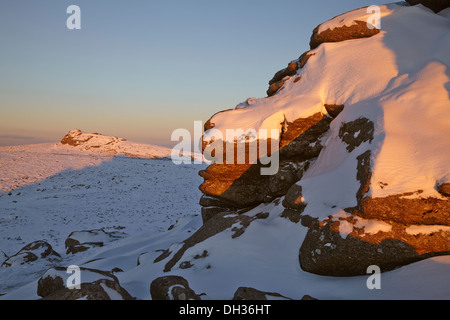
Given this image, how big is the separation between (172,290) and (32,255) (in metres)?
11.8

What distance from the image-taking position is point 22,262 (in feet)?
44.0

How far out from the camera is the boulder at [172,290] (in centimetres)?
629

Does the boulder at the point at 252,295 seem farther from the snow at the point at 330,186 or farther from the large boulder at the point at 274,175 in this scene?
the large boulder at the point at 274,175

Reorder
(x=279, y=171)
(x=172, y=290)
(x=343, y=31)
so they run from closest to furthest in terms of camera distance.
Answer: (x=172, y=290) < (x=279, y=171) < (x=343, y=31)

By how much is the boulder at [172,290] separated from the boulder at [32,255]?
34.8 ft

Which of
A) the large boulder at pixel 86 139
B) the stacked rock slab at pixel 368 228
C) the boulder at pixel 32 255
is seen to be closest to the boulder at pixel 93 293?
the stacked rock slab at pixel 368 228

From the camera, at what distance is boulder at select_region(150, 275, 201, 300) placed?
20.6 ft

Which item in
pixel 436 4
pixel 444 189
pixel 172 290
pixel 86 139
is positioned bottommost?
pixel 86 139

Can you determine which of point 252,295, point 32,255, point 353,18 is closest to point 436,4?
point 353,18

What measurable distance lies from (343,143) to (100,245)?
49.8 ft

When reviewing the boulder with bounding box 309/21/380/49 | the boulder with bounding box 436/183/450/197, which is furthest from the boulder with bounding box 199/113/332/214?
the boulder with bounding box 309/21/380/49

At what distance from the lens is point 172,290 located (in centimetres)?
650

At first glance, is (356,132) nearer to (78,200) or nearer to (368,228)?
(368,228)
